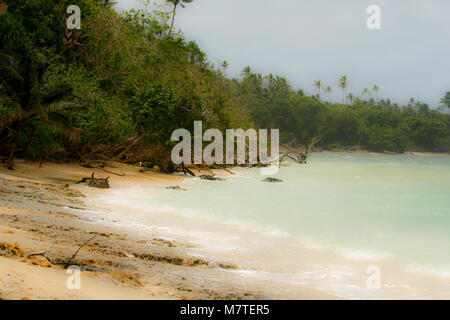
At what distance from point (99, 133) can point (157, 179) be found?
2926mm

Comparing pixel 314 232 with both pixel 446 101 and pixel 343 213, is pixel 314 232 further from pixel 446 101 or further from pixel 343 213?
pixel 446 101

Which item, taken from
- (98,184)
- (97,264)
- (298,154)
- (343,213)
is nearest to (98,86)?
(98,184)

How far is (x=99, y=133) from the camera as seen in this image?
1483 cm

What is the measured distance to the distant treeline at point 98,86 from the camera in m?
9.88

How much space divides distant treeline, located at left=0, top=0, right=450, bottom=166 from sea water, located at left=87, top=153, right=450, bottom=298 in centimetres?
305

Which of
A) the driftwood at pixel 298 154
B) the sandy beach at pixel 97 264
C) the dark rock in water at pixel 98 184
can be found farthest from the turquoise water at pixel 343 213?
the driftwood at pixel 298 154

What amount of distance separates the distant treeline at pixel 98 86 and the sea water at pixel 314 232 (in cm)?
305

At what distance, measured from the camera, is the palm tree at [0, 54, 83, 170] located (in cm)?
906

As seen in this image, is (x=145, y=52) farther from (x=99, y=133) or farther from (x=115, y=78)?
(x=99, y=133)

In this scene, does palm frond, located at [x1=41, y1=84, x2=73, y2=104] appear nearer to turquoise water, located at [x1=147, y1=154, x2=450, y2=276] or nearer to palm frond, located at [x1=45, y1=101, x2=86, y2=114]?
palm frond, located at [x1=45, y1=101, x2=86, y2=114]

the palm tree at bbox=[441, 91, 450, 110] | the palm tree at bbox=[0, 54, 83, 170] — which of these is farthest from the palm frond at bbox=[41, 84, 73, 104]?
the palm tree at bbox=[441, 91, 450, 110]

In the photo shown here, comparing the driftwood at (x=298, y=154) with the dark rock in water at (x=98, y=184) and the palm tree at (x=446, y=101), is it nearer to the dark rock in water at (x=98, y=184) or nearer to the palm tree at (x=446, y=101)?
the dark rock in water at (x=98, y=184)

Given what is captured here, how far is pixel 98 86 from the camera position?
49.1 feet
